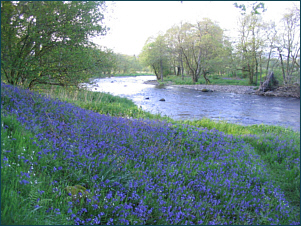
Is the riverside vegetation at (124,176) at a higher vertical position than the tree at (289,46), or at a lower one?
lower

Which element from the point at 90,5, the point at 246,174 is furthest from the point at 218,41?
the point at 246,174

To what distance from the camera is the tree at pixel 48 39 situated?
6072 mm

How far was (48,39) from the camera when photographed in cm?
741

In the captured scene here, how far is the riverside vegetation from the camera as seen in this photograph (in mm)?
2951

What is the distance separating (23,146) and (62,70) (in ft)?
20.9

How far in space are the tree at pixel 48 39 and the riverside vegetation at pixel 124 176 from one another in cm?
163

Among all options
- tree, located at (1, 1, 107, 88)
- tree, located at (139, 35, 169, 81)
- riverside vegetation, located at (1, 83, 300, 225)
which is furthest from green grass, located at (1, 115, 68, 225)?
tree, located at (139, 35, 169, 81)

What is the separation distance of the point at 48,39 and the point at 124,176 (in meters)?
5.67

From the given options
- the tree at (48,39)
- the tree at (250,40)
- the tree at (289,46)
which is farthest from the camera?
the tree at (250,40)

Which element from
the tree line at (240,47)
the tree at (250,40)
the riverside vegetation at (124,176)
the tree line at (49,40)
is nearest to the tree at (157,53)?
the tree line at (240,47)

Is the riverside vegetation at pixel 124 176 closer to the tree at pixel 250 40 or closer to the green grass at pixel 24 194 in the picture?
the green grass at pixel 24 194

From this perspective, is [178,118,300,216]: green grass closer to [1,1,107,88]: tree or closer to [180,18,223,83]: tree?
[1,1,107,88]: tree

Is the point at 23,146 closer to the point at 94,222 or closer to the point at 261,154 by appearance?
the point at 94,222

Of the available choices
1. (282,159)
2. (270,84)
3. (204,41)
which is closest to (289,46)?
(270,84)
